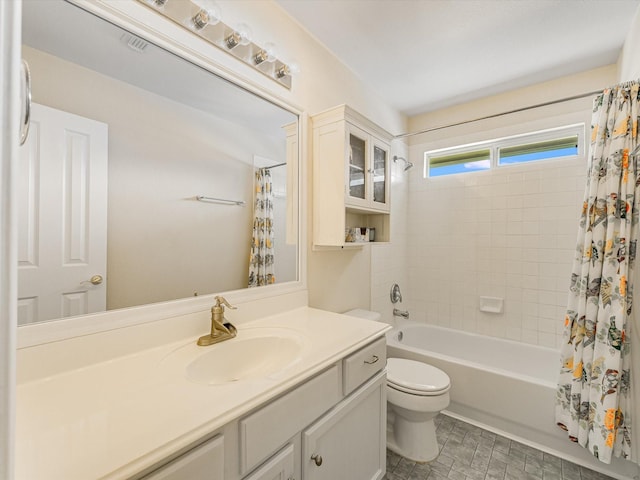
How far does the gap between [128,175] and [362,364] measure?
113cm

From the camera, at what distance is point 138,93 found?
3.45 ft

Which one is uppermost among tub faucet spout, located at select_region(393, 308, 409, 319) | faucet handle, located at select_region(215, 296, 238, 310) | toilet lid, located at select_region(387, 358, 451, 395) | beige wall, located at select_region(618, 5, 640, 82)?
beige wall, located at select_region(618, 5, 640, 82)

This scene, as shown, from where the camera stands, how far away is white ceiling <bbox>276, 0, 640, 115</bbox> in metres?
1.59

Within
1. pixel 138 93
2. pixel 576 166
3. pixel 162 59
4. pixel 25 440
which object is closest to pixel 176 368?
pixel 25 440

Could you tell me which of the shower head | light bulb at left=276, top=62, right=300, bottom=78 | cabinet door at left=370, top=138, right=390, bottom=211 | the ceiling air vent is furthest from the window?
the ceiling air vent

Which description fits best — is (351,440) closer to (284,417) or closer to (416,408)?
(284,417)

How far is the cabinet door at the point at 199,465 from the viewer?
1.92ft

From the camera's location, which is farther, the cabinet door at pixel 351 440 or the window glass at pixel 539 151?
the window glass at pixel 539 151

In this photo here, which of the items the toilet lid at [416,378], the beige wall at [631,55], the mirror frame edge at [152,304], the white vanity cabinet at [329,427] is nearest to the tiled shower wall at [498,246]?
the beige wall at [631,55]

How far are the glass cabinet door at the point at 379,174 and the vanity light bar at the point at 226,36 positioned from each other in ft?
2.38

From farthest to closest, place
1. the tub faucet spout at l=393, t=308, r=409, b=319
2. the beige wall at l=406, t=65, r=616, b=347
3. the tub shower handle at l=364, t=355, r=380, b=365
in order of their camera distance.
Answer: the tub faucet spout at l=393, t=308, r=409, b=319
the beige wall at l=406, t=65, r=616, b=347
the tub shower handle at l=364, t=355, r=380, b=365

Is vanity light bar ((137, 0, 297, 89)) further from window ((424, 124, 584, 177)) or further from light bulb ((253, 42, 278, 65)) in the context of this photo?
window ((424, 124, 584, 177))

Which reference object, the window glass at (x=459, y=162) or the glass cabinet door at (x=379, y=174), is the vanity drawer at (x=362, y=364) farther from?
the window glass at (x=459, y=162)

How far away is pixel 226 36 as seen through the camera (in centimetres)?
126
